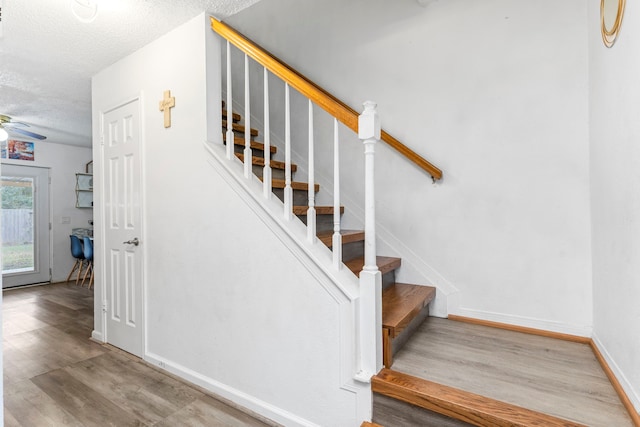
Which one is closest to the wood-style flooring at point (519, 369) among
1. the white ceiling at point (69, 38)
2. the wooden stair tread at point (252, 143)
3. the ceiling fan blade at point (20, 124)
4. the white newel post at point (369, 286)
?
the white newel post at point (369, 286)

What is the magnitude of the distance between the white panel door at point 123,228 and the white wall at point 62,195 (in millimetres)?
3920

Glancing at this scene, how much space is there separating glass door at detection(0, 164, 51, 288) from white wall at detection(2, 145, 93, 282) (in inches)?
3.9

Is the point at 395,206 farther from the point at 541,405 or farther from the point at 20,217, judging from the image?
the point at 20,217

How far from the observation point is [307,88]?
1.70 m

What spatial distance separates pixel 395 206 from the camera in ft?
8.32

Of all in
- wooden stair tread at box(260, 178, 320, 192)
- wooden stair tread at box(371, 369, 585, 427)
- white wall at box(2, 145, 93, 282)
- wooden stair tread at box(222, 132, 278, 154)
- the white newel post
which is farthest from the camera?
white wall at box(2, 145, 93, 282)

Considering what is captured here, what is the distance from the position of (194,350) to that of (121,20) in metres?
2.33

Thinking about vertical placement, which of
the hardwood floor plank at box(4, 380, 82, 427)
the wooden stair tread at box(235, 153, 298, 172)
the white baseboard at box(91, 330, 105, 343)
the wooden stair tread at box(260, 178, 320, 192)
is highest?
the wooden stair tread at box(235, 153, 298, 172)

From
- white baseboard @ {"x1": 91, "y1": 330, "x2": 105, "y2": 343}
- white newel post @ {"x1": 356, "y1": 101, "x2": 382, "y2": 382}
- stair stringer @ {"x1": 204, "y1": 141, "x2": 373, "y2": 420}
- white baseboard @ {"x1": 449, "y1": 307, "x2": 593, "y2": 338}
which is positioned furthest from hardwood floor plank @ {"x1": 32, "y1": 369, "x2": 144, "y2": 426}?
white baseboard @ {"x1": 449, "y1": 307, "x2": 593, "y2": 338}

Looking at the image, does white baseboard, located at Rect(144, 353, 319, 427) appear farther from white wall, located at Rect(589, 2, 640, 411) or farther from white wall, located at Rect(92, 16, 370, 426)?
white wall, located at Rect(589, 2, 640, 411)

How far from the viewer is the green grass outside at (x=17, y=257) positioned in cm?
538

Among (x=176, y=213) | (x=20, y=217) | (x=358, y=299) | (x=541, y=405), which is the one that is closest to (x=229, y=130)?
(x=176, y=213)

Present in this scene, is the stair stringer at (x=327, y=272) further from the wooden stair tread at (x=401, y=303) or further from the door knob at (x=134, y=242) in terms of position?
the door knob at (x=134, y=242)

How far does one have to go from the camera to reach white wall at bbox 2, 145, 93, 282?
577cm
